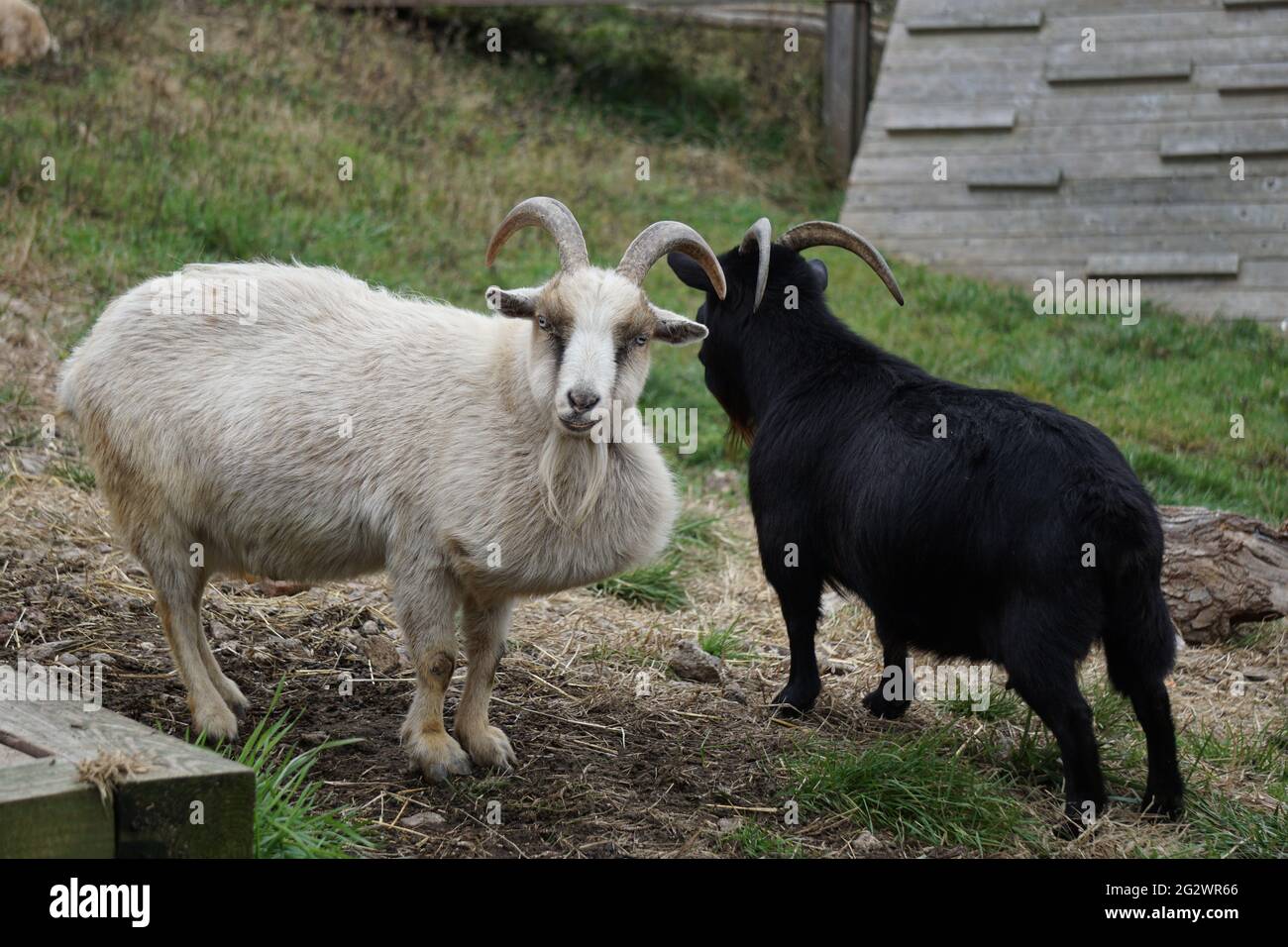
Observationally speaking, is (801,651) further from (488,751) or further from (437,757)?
(437,757)

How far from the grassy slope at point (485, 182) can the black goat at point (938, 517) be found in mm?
971

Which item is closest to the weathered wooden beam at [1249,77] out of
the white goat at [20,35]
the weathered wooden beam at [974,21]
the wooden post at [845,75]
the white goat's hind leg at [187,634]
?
the weathered wooden beam at [974,21]

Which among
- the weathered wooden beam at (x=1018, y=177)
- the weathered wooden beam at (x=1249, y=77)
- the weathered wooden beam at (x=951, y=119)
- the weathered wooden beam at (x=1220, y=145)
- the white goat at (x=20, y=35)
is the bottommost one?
the weathered wooden beam at (x=1018, y=177)

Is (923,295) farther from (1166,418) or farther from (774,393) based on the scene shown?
(774,393)

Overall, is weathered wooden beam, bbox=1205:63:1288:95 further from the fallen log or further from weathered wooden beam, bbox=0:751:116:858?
weathered wooden beam, bbox=0:751:116:858

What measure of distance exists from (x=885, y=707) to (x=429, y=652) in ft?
6.11

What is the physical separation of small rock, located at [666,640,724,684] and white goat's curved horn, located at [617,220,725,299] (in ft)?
5.46

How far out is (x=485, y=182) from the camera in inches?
458

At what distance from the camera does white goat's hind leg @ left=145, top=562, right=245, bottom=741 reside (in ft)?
14.9

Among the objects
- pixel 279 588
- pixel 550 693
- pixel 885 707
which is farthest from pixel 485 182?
pixel 885 707

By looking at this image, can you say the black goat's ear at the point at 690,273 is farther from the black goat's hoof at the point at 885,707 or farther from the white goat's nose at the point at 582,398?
the black goat's hoof at the point at 885,707

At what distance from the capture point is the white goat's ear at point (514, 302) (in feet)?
14.1

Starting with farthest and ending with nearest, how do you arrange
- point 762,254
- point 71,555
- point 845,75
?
point 845,75 < point 71,555 < point 762,254

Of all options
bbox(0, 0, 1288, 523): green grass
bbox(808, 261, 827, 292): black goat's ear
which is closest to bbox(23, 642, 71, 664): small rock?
bbox(808, 261, 827, 292): black goat's ear
